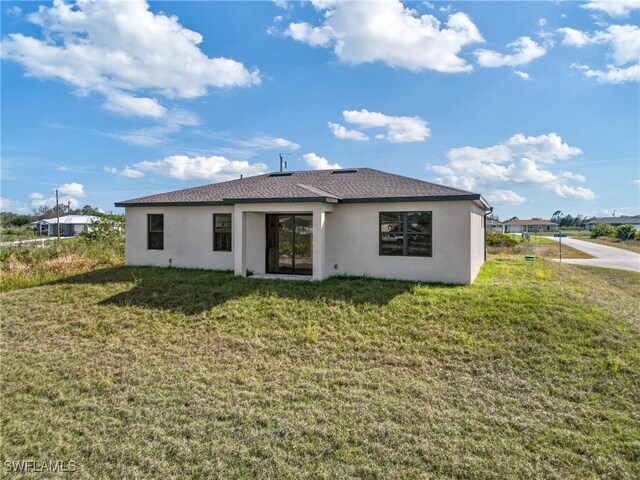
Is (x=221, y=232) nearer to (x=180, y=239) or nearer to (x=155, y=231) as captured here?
(x=180, y=239)

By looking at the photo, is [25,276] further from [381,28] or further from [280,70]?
[381,28]

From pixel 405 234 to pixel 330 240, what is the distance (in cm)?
244

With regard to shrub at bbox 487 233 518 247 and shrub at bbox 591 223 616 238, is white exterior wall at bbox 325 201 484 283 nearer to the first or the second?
shrub at bbox 487 233 518 247

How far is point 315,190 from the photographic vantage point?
11.6m

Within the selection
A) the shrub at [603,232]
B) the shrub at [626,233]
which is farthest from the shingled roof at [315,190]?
the shrub at [603,232]

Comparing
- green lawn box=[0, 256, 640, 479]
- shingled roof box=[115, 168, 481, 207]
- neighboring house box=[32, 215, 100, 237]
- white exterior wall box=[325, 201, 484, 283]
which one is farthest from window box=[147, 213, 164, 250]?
neighboring house box=[32, 215, 100, 237]

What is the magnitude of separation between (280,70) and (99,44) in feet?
19.6

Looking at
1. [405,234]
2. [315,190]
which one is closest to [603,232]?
[405,234]

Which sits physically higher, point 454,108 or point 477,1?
point 477,1

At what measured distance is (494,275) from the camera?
1206cm

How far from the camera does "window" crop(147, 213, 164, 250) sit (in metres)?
13.6

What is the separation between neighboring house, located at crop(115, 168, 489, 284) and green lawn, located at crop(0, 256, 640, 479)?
1606 mm

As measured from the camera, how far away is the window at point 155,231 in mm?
13641

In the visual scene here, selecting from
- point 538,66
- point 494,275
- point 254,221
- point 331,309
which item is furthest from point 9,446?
point 538,66
